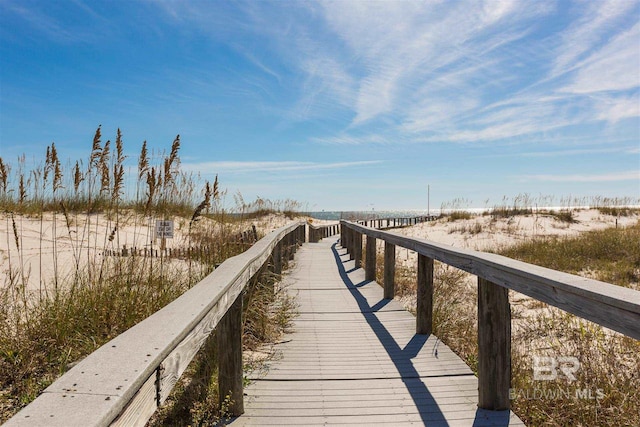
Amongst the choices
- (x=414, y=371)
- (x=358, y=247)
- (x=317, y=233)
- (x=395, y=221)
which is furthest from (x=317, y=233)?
(x=395, y=221)

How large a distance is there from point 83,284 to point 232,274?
188 cm

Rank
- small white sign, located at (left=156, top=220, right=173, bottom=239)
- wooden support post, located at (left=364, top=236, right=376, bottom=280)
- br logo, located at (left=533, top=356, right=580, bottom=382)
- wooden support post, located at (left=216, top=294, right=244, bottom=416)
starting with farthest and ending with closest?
wooden support post, located at (left=364, top=236, right=376, bottom=280), small white sign, located at (left=156, top=220, right=173, bottom=239), br logo, located at (left=533, top=356, right=580, bottom=382), wooden support post, located at (left=216, top=294, right=244, bottom=416)

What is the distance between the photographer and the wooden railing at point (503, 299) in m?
1.68

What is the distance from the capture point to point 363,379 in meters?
3.35

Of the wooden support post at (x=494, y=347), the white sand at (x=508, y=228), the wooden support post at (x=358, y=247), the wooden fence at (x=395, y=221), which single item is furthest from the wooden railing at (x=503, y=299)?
the wooden fence at (x=395, y=221)

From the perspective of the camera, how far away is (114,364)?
119 cm

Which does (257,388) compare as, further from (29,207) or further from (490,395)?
(29,207)

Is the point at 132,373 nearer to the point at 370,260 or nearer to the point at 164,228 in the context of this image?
the point at 164,228

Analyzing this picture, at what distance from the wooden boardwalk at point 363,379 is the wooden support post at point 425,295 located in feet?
0.45

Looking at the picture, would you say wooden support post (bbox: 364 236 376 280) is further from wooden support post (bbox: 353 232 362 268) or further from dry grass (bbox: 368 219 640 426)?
wooden support post (bbox: 353 232 362 268)

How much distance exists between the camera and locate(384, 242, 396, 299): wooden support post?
5859mm

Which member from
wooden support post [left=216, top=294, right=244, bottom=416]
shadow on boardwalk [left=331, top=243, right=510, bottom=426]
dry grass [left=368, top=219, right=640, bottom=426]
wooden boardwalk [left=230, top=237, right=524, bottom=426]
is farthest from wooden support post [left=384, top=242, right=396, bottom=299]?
wooden support post [left=216, top=294, right=244, bottom=416]

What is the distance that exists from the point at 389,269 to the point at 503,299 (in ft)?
10.5

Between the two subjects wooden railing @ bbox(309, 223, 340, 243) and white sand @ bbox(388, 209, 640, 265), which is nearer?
white sand @ bbox(388, 209, 640, 265)
